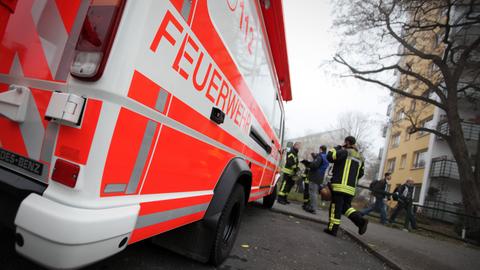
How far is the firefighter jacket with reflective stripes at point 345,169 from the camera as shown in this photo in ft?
17.1

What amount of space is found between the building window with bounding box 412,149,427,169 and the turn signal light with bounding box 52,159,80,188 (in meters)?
24.7

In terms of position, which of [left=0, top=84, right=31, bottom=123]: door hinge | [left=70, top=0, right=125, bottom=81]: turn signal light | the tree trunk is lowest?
[left=0, top=84, right=31, bottom=123]: door hinge

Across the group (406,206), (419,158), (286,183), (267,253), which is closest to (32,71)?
(267,253)

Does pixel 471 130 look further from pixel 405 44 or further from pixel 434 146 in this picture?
pixel 405 44

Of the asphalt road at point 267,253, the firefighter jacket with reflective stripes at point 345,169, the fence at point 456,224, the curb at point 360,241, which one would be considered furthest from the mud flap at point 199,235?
the fence at point 456,224

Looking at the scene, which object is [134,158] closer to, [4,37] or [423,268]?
[4,37]

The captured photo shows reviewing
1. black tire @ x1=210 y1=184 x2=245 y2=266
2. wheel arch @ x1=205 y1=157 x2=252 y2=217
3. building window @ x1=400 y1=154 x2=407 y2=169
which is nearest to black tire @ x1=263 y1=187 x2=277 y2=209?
black tire @ x1=210 y1=184 x2=245 y2=266

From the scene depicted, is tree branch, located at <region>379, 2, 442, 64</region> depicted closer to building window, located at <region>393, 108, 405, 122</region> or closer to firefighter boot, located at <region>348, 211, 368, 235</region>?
building window, located at <region>393, 108, 405, 122</region>

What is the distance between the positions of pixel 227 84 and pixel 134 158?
110 cm

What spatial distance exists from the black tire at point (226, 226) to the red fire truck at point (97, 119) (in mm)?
700

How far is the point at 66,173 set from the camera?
3.77 ft

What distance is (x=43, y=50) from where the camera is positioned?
1.31m

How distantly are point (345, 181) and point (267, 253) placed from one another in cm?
Answer: 234

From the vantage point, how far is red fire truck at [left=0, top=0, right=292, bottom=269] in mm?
1129
